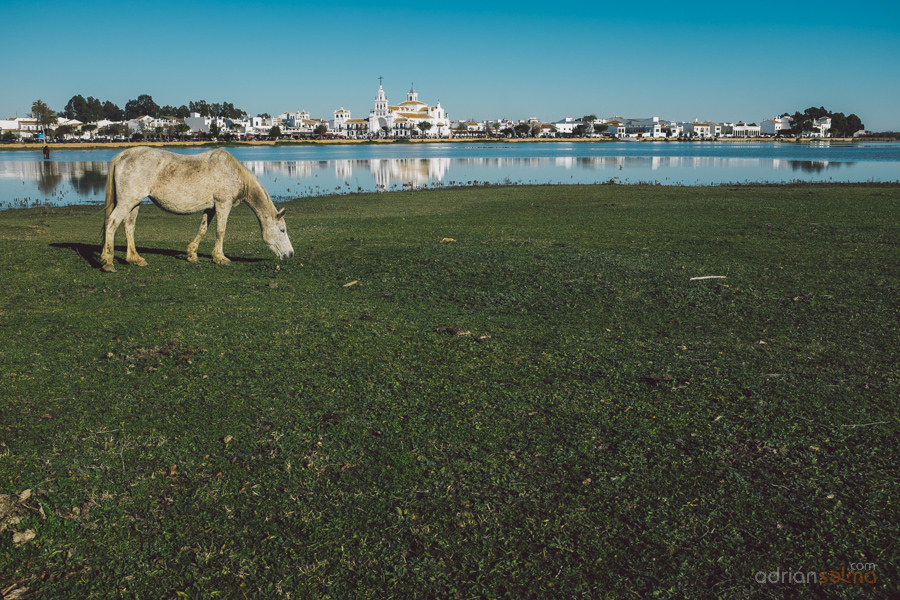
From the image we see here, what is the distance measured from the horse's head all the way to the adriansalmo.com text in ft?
36.8

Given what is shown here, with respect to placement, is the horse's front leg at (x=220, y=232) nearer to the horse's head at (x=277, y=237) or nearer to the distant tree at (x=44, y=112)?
the horse's head at (x=277, y=237)

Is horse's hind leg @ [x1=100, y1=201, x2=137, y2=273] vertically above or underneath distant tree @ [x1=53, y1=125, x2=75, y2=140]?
underneath

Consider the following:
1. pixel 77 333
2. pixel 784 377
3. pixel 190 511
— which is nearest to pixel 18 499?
Result: pixel 190 511

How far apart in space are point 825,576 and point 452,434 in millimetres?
2762

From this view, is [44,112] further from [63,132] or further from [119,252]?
[119,252]

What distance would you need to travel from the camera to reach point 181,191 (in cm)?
1172

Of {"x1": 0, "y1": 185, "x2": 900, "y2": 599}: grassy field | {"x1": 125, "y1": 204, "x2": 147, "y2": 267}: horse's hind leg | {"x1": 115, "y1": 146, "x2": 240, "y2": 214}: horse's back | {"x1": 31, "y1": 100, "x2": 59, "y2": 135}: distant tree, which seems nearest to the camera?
{"x1": 0, "y1": 185, "x2": 900, "y2": 599}: grassy field

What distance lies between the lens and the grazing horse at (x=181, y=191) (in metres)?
11.4

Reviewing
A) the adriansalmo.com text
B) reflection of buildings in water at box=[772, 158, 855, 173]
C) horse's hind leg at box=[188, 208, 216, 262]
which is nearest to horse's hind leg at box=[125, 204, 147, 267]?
horse's hind leg at box=[188, 208, 216, 262]

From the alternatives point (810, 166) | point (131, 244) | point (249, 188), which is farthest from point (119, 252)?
point (810, 166)

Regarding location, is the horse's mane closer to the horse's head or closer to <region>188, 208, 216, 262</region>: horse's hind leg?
the horse's head

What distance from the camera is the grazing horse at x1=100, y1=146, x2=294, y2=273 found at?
11.4 metres

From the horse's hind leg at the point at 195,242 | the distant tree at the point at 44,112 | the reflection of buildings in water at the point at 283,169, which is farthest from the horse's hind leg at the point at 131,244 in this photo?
the distant tree at the point at 44,112

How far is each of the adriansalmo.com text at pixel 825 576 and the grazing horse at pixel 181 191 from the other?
1126cm
